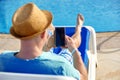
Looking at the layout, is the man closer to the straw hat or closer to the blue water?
the straw hat

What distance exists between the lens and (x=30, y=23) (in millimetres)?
2350

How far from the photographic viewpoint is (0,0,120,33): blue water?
28.6ft

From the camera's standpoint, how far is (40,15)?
2.42 meters

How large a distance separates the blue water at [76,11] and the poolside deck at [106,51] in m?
1.95

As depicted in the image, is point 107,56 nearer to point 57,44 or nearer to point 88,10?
point 57,44

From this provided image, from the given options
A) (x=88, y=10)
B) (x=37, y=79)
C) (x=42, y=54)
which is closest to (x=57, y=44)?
(x=42, y=54)

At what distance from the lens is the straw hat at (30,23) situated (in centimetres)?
235

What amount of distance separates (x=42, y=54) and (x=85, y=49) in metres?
1.50

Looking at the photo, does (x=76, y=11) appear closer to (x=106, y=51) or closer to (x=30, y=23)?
(x=106, y=51)

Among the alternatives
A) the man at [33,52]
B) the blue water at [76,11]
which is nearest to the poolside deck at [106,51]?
the blue water at [76,11]

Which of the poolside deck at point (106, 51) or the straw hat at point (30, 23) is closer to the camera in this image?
the straw hat at point (30, 23)

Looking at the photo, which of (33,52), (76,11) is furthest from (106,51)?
(76,11)

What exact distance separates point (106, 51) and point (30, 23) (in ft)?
10.7

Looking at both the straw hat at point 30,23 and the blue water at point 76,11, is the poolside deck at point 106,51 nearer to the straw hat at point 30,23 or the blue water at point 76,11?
the blue water at point 76,11
